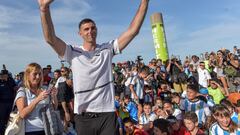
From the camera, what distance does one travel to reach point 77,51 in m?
3.05

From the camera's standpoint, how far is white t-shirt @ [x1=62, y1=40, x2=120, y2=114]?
2.98 meters

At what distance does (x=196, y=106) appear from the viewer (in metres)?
7.44

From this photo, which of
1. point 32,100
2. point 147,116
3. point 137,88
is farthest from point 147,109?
point 32,100

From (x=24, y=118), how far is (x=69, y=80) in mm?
4815

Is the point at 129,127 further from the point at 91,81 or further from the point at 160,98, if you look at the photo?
the point at 91,81

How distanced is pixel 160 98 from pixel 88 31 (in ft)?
21.9

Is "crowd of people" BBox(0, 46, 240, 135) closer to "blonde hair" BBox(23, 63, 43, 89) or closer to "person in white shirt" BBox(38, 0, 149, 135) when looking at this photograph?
"blonde hair" BBox(23, 63, 43, 89)

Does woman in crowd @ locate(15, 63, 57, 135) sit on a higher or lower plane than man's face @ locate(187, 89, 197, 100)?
higher

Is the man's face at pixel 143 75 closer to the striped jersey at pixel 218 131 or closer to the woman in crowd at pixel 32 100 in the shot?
the striped jersey at pixel 218 131

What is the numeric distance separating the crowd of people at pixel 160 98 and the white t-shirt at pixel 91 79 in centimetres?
45

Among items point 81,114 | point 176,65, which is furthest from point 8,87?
point 176,65

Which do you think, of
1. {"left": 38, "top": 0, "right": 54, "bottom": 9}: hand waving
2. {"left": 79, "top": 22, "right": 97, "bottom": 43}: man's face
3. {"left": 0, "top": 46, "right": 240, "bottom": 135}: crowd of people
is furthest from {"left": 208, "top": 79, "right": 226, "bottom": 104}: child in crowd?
{"left": 38, "top": 0, "right": 54, "bottom": 9}: hand waving

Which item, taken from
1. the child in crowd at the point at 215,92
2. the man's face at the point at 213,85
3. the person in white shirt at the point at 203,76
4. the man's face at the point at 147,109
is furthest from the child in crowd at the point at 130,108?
the person in white shirt at the point at 203,76

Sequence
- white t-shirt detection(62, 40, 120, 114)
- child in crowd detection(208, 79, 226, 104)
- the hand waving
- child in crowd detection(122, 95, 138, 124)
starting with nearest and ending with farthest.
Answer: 1. the hand waving
2. white t-shirt detection(62, 40, 120, 114)
3. child in crowd detection(122, 95, 138, 124)
4. child in crowd detection(208, 79, 226, 104)
